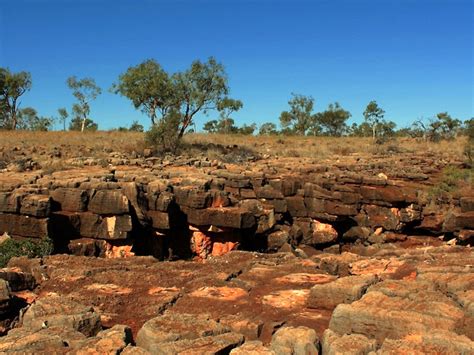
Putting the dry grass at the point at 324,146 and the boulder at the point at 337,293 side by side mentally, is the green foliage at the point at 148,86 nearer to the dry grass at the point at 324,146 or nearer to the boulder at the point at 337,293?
the dry grass at the point at 324,146

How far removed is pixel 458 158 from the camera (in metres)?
29.8

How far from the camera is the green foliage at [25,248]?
12133 millimetres

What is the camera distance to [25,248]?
12.5 meters

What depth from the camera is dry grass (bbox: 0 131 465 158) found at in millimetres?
29938

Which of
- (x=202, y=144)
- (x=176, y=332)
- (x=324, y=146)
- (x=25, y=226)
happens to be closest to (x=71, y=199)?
(x=25, y=226)

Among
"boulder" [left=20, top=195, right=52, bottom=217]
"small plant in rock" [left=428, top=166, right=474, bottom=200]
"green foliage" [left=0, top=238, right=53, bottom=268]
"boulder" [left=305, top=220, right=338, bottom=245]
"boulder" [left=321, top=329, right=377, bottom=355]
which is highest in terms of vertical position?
"small plant in rock" [left=428, top=166, right=474, bottom=200]

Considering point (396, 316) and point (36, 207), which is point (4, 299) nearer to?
point (396, 316)

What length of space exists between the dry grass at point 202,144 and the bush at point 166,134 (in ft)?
3.47

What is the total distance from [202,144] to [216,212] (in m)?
19.7

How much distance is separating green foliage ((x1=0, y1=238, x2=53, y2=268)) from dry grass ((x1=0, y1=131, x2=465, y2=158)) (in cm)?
1461

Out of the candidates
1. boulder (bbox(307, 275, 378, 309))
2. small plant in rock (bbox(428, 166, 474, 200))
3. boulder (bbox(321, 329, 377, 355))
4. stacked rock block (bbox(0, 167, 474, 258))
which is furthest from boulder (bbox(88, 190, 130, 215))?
small plant in rock (bbox(428, 166, 474, 200))

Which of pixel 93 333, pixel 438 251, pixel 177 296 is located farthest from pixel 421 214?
pixel 93 333

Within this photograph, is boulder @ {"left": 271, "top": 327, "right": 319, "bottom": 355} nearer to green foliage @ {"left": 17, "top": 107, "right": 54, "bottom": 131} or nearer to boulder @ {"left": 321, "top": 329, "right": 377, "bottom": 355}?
boulder @ {"left": 321, "top": 329, "right": 377, "bottom": 355}

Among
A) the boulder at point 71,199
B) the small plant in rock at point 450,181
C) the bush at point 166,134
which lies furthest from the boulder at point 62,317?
the bush at point 166,134
